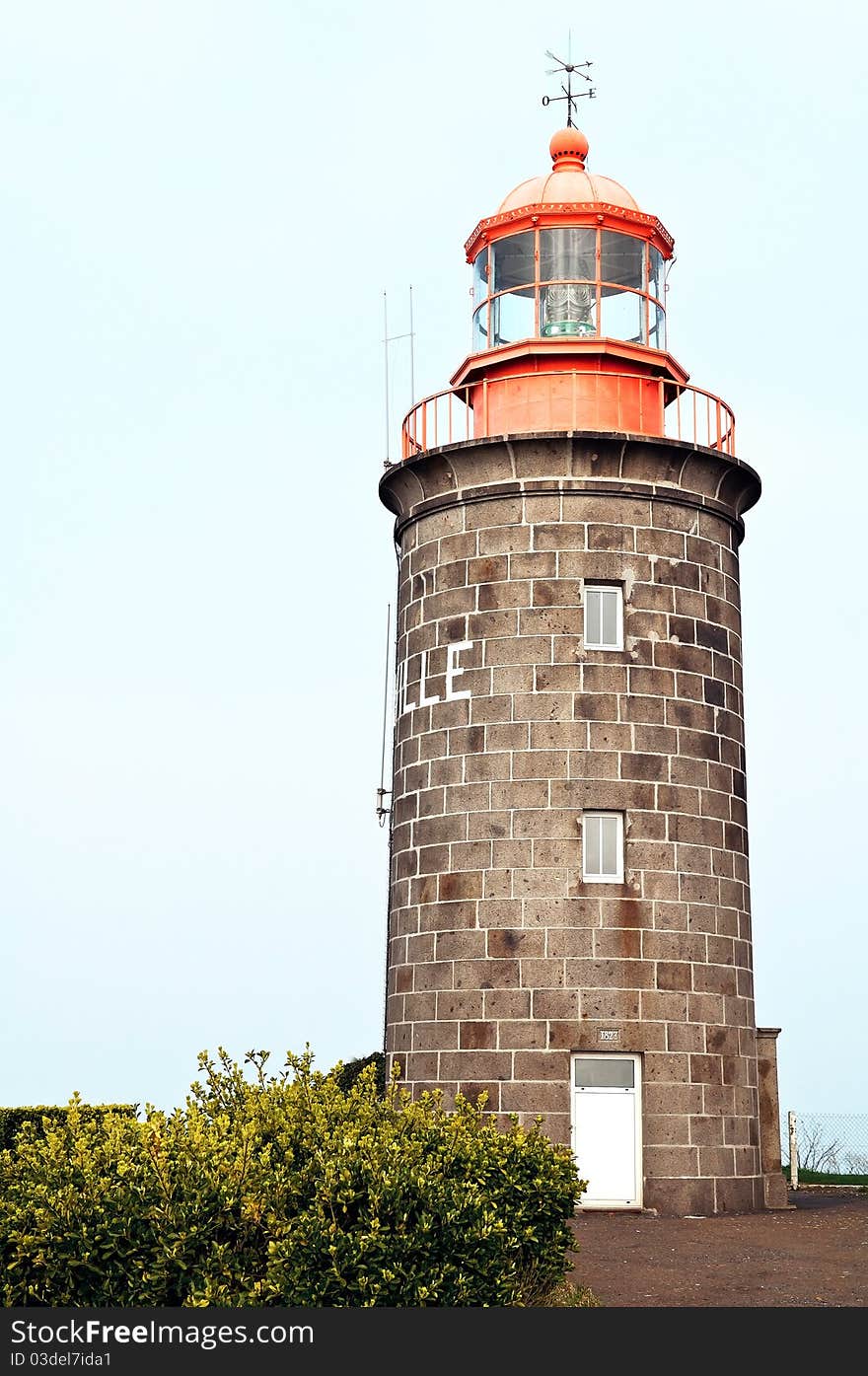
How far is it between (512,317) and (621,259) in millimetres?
1734

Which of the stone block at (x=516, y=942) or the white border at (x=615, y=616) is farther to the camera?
the white border at (x=615, y=616)

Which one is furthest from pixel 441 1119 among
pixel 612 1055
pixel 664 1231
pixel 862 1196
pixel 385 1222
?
→ pixel 862 1196

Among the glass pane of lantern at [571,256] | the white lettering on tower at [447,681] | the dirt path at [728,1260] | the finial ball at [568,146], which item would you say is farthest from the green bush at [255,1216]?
the finial ball at [568,146]

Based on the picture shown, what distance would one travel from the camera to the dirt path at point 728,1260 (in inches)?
506

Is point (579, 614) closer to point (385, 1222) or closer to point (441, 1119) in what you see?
point (441, 1119)

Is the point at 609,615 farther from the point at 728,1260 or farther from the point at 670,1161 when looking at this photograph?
the point at 728,1260

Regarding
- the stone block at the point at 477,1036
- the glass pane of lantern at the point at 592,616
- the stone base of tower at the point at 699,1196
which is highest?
the glass pane of lantern at the point at 592,616

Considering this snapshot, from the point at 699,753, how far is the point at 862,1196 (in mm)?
8144

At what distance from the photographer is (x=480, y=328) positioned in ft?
76.5

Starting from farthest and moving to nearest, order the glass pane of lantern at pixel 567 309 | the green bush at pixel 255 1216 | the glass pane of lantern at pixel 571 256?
1. the glass pane of lantern at pixel 571 256
2. the glass pane of lantern at pixel 567 309
3. the green bush at pixel 255 1216

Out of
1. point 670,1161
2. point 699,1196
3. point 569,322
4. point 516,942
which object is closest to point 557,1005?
point 516,942

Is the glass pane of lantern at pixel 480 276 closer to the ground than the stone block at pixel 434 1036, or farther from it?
farther from it

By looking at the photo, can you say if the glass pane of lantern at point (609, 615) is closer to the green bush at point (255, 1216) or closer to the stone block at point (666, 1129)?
the stone block at point (666, 1129)

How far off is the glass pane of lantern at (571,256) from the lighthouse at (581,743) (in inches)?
1.2
